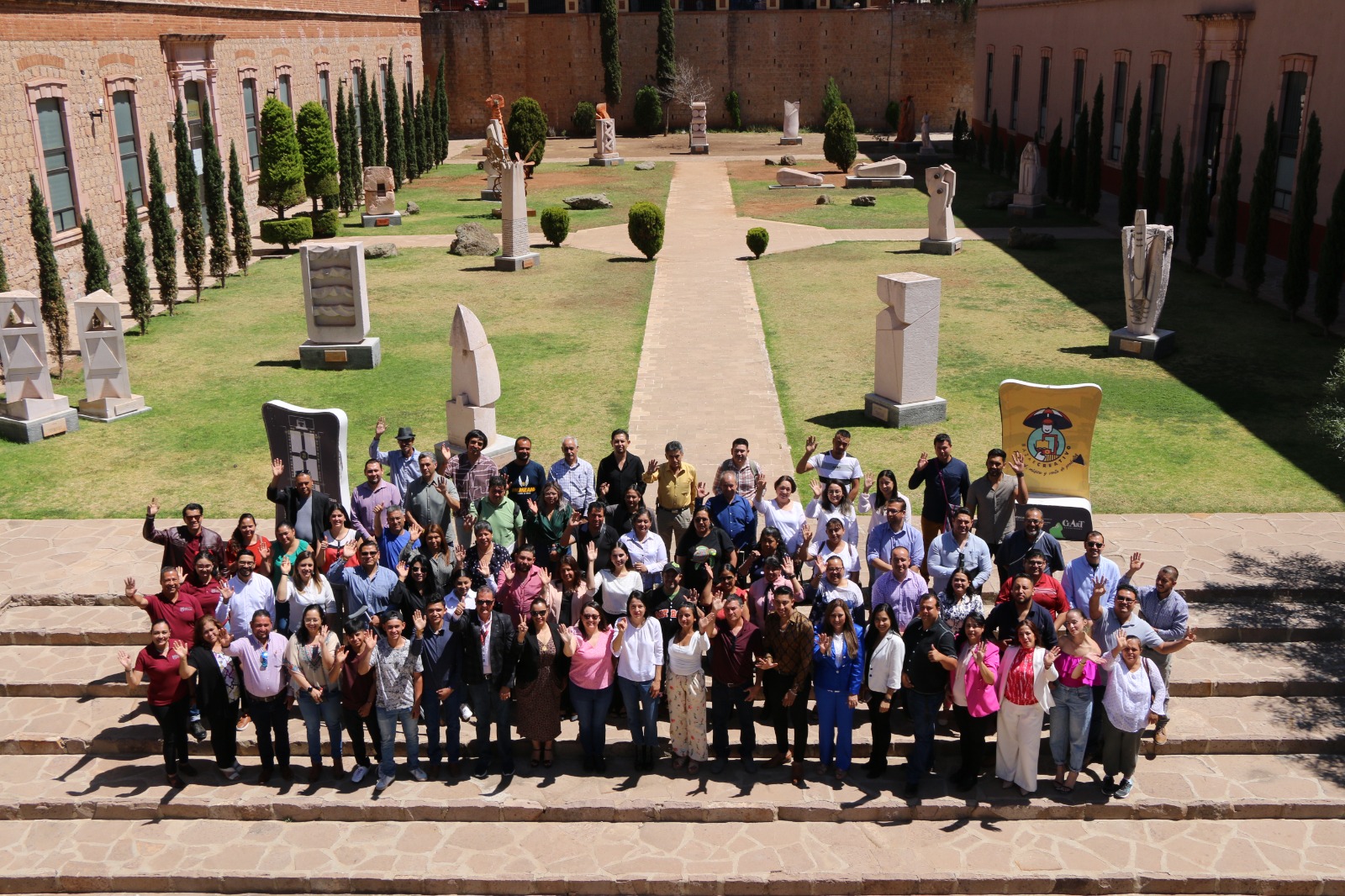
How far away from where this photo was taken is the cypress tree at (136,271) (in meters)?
19.1

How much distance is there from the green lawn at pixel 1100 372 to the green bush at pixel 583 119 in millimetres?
30556

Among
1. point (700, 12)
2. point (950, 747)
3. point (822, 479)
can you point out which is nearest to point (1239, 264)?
point (822, 479)

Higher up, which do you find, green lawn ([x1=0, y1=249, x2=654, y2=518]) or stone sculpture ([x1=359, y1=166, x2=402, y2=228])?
stone sculpture ([x1=359, y1=166, x2=402, y2=228])

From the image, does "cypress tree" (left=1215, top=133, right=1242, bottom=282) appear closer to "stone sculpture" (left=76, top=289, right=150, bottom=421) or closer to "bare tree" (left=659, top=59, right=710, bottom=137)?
"stone sculpture" (left=76, top=289, right=150, bottom=421)

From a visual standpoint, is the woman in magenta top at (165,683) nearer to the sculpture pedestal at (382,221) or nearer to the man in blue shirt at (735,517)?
the man in blue shirt at (735,517)

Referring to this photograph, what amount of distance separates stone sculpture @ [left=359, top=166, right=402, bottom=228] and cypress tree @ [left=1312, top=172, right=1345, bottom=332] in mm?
20737

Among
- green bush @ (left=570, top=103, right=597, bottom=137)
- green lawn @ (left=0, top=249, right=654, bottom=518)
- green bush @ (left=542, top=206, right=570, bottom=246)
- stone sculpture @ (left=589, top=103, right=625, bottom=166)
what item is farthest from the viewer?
green bush @ (left=570, top=103, right=597, bottom=137)

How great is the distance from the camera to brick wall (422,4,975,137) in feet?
174

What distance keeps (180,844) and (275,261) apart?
20.2 metres

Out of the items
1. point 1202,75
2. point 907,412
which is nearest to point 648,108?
point 1202,75

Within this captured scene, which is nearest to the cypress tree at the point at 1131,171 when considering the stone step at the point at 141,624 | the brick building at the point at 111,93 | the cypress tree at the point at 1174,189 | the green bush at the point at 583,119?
the cypress tree at the point at 1174,189

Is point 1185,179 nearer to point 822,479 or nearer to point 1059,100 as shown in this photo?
point 1059,100

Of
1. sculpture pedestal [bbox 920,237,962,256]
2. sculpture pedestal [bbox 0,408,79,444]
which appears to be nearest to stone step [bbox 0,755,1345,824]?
sculpture pedestal [bbox 0,408,79,444]

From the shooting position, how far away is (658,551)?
9203 millimetres
